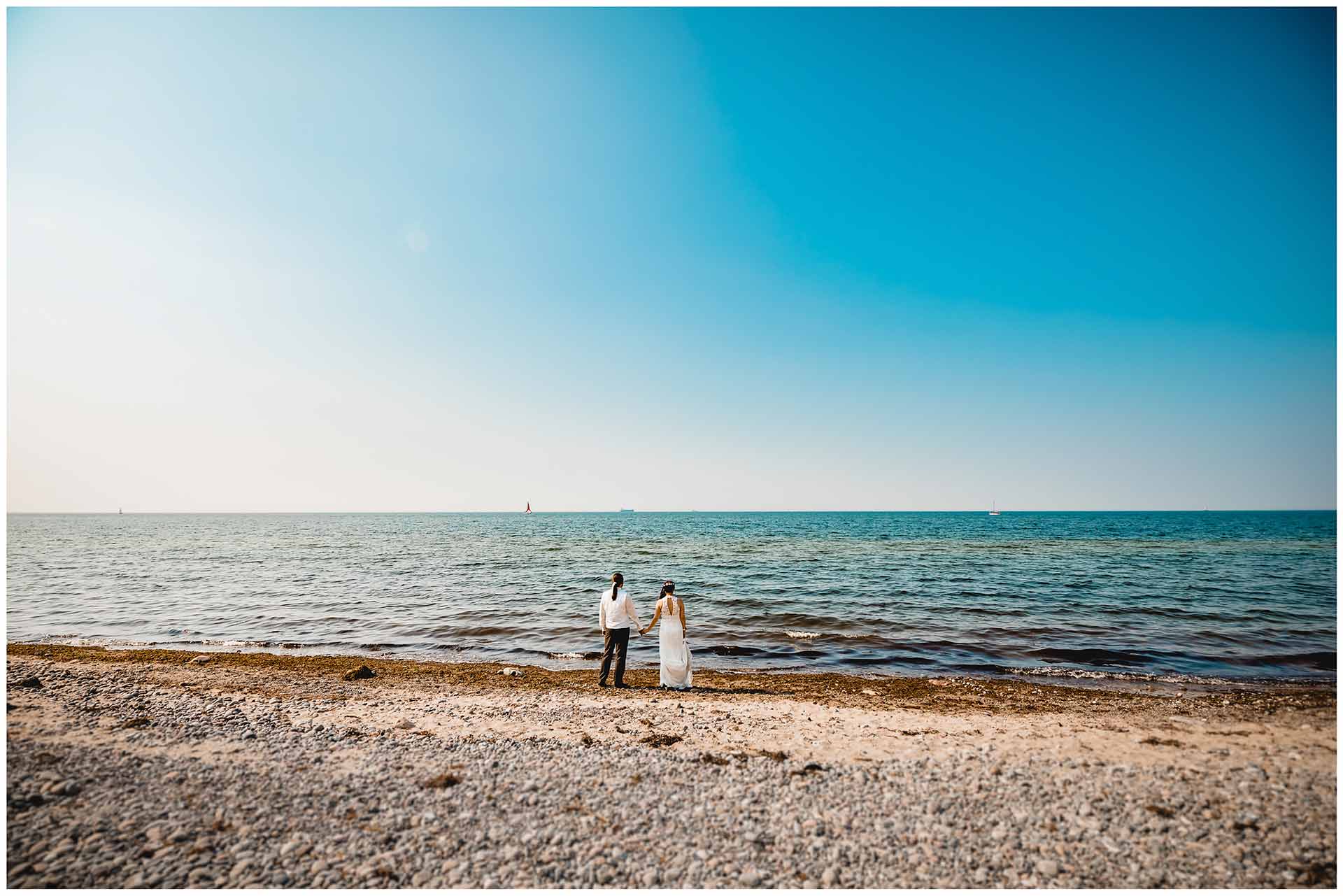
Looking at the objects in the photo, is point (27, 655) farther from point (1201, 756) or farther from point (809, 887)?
point (1201, 756)

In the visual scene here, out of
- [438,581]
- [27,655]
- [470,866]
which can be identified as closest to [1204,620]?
[470,866]

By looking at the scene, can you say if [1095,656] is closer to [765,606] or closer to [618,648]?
[765,606]

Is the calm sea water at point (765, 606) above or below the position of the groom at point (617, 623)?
below

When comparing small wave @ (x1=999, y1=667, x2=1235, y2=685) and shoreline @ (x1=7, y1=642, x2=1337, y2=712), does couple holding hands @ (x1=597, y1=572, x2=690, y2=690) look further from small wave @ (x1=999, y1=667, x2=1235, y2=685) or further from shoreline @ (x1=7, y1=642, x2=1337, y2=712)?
small wave @ (x1=999, y1=667, x2=1235, y2=685)

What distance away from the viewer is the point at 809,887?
6.00 meters

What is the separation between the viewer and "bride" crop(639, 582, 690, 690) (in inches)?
557

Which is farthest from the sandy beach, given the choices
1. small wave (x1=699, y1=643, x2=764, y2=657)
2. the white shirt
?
small wave (x1=699, y1=643, x2=764, y2=657)

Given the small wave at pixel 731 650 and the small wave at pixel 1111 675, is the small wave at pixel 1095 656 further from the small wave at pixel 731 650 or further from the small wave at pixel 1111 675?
the small wave at pixel 731 650

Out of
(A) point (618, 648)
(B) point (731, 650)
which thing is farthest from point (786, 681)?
(A) point (618, 648)

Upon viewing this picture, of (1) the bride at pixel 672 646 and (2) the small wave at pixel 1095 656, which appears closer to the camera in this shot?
(1) the bride at pixel 672 646

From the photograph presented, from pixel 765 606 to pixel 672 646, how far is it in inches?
489

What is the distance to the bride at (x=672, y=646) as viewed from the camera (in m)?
14.1

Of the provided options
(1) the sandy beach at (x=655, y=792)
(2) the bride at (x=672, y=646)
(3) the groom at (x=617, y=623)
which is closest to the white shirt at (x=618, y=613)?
(3) the groom at (x=617, y=623)

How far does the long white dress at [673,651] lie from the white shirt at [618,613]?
0.80 m
